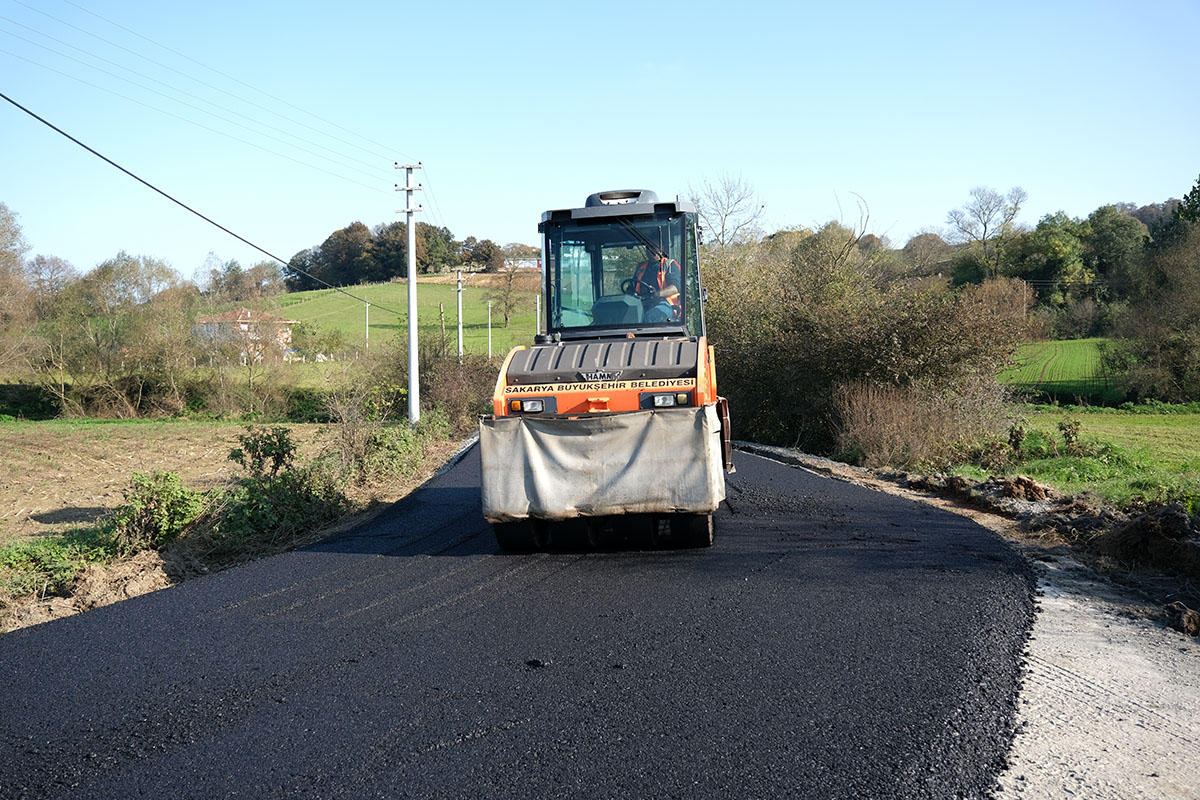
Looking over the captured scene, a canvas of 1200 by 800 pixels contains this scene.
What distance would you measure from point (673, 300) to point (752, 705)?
503cm

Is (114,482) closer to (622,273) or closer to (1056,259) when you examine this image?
(622,273)

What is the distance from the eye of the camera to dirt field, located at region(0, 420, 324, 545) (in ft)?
45.7

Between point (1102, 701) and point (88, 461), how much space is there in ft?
74.3

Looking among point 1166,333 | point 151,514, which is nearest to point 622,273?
point 151,514

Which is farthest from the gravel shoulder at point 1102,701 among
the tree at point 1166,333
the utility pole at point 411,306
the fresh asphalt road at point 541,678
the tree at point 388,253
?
the tree at point 388,253

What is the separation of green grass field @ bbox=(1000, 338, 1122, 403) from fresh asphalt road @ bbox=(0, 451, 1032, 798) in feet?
87.7

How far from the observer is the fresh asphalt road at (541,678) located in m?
3.67

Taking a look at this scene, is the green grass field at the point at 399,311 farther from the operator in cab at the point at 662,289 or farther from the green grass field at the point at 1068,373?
the operator in cab at the point at 662,289

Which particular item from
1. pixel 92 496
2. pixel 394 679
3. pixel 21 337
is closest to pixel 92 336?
pixel 21 337

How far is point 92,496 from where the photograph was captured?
51.8ft

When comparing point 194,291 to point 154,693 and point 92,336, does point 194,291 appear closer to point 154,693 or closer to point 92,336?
point 92,336

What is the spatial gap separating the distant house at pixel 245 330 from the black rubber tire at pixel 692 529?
34.8 m

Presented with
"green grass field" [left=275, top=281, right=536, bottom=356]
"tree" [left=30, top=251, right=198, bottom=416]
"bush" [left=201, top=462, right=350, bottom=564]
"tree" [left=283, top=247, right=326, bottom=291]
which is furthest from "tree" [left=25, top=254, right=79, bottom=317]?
"bush" [left=201, top=462, right=350, bottom=564]

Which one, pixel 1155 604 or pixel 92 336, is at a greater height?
pixel 92 336
